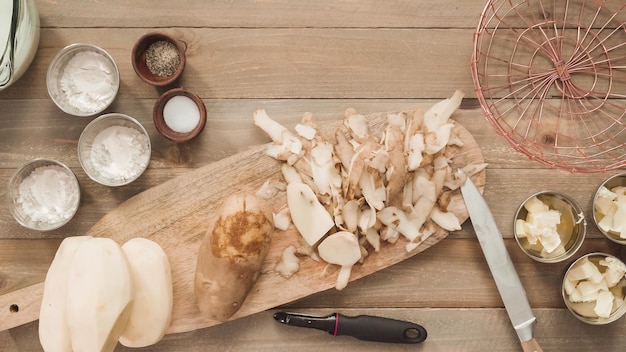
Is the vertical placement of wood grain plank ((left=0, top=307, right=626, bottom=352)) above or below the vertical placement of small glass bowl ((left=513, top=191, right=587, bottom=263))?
below

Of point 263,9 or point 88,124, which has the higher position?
point 263,9

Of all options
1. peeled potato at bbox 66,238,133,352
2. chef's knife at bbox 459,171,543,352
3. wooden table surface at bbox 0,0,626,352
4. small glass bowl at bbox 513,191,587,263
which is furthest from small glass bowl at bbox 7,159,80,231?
small glass bowl at bbox 513,191,587,263

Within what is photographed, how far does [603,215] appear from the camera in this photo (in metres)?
1.33

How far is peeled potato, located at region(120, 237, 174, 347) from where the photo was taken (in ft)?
4.05

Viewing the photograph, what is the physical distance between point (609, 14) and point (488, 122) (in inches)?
15.1

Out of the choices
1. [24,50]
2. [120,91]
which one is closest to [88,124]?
[120,91]

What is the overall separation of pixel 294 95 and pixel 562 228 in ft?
2.26

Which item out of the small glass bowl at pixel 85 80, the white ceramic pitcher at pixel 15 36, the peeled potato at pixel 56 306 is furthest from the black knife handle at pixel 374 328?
the white ceramic pitcher at pixel 15 36

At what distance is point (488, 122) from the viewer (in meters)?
1.36

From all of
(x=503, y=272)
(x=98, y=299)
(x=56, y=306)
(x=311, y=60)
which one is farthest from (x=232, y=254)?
(x=503, y=272)

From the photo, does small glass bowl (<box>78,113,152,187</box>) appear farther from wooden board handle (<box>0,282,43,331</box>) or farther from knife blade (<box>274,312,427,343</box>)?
knife blade (<box>274,312,427,343</box>)

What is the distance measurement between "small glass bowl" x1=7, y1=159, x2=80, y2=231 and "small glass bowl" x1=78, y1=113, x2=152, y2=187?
58 millimetres

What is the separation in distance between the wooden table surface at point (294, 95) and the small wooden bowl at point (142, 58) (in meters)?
0.06

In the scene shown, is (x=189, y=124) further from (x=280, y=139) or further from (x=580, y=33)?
(x=580, y=33)
